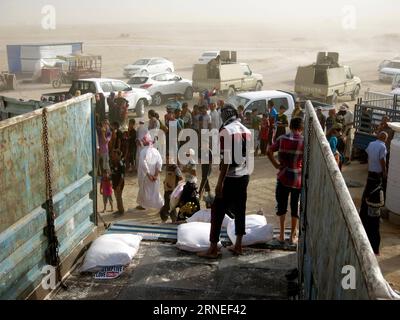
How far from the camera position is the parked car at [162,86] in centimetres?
2166

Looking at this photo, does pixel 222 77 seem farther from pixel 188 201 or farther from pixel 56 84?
pixel 188 201

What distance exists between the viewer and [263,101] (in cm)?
1513

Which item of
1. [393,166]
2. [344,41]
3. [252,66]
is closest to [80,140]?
[393,166]

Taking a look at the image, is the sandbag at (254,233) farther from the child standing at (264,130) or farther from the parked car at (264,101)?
the parked car at (264,101)

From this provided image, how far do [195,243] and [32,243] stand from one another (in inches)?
62.0

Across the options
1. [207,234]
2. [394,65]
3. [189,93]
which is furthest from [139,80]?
[207,234]

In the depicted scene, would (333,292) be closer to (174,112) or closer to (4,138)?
(4,138)

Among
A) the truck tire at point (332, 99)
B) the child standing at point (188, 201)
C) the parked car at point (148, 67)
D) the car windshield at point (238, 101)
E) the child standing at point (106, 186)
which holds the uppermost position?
the parked car at point (148, 67)

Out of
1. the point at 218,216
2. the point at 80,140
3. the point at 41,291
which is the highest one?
the point at 80,140

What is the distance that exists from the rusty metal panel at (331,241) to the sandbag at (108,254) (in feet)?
4.90

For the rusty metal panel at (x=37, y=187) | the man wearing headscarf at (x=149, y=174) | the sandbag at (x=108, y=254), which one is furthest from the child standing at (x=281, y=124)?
the sandbag at (x=108, y=254)

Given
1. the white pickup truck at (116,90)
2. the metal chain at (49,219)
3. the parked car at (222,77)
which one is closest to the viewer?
the metal chain at (49,219)

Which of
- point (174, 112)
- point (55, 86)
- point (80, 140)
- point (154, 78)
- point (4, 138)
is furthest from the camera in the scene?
point (55, 86)

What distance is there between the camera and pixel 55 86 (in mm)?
28031
